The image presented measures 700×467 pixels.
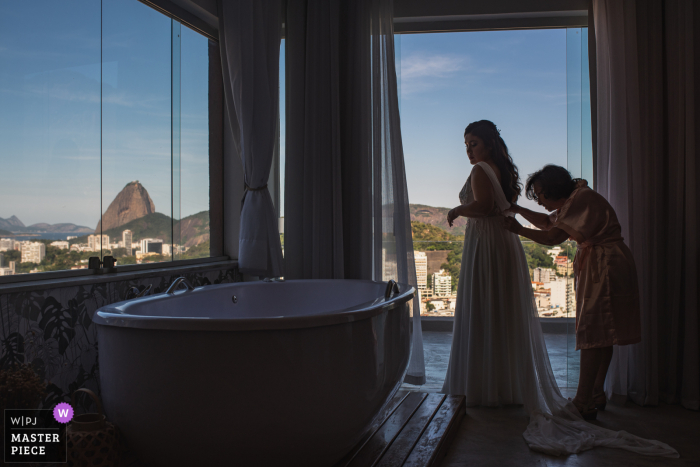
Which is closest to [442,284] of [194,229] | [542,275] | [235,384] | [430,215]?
[430,215]

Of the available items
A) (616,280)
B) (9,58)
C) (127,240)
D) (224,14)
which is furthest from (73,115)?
(616,280)

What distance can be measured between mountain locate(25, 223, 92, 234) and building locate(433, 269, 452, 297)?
8.19 ft

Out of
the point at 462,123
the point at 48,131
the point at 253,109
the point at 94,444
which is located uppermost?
the point at 462,123

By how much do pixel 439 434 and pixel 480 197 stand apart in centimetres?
115

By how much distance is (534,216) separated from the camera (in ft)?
8.71

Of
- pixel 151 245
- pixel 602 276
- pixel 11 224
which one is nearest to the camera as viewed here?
pixel 11 224

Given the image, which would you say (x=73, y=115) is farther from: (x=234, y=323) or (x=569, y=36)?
(x=569, y=36)

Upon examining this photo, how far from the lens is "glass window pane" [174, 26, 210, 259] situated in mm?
2893

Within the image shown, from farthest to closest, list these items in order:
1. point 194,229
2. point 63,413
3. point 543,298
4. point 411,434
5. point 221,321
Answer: point 543,298, point 194,229, point 411,434, point 63,413, point 221,321

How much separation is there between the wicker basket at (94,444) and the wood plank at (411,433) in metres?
0.84

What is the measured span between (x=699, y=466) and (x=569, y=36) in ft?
7.41

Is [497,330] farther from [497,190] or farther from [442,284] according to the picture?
[442,284]

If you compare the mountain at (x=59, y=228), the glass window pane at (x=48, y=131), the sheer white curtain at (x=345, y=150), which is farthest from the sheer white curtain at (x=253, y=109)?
the mountain at (x=59, y=228)

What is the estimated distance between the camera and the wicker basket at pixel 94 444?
1507 millimetres
